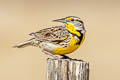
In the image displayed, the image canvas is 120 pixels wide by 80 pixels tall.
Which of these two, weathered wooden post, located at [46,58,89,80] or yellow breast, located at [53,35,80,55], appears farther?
yellow breast, located at [53,35,80,55]

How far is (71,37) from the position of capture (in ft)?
6.53

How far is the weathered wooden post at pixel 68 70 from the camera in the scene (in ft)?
6.12

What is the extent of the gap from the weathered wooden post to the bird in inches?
4.2

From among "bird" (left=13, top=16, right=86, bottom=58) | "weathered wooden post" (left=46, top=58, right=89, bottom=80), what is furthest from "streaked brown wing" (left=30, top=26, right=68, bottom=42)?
"weathered wooden post" (left=46, top=58, right=89, bottom=80)

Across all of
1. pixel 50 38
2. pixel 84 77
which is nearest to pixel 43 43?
pixel 50 38

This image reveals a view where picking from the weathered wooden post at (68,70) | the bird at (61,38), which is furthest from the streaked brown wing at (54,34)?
the weathered wooden post at (68,70)

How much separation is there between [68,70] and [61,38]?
0.72 feet

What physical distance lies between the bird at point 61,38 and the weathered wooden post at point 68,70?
0.11 metres

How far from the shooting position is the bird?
1.99 m

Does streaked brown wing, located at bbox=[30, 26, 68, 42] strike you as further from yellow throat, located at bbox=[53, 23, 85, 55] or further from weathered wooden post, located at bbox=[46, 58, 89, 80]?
weathered wooden post, located at bbox=[46, 58, 89, 80]

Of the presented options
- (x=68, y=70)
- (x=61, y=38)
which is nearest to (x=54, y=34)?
(x=61, y=38)

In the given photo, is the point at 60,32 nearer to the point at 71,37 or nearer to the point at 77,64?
the point at 71,37

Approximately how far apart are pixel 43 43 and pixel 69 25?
18cm

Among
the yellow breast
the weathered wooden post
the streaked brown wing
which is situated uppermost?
the streaked brown wing
